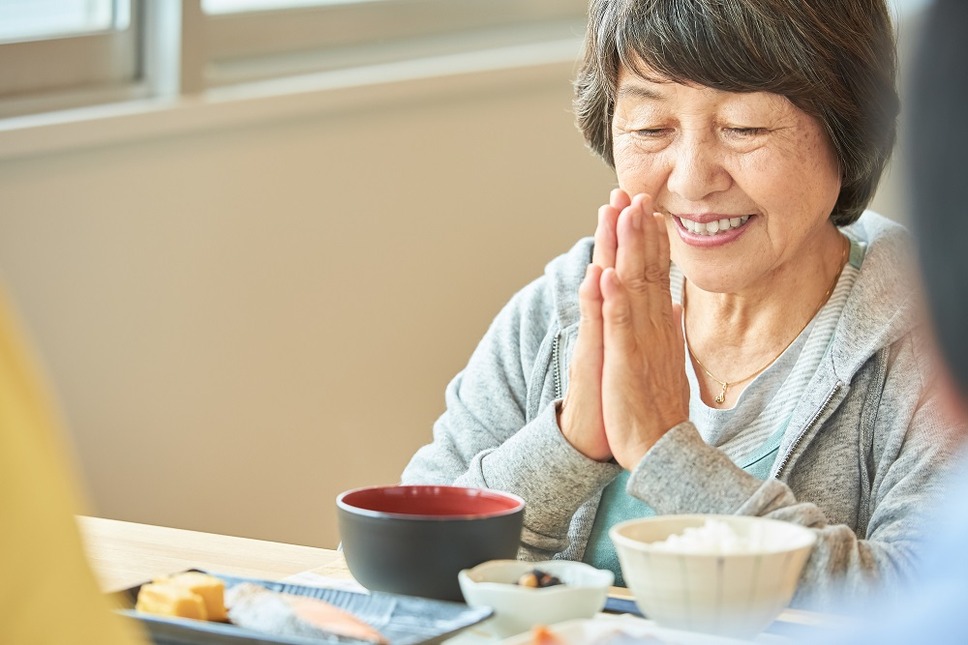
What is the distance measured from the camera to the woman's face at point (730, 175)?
5.30 ft

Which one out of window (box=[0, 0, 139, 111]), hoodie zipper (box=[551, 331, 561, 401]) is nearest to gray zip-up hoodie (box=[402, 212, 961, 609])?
hoodie zipper (box=[551, 331, 561, 401])

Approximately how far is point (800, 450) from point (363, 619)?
66 cm

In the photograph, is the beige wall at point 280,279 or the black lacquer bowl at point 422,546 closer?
the black lacquer bowl at point 422,546

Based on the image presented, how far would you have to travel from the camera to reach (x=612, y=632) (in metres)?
0.96

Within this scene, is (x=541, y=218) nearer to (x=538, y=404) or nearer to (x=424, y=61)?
(x=424, y=61)

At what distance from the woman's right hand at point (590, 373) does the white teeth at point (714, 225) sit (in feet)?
0.71

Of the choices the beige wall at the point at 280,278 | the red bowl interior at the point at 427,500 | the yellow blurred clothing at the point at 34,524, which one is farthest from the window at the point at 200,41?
the yellow blurred clothing at the point at 34,524

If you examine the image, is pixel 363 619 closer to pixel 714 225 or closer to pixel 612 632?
pixel 612 632

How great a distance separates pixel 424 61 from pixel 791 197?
1.60 m

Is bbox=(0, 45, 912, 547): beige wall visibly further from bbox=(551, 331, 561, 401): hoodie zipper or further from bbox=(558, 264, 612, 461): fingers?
bbox=(558, 264, 612, 461): fingers

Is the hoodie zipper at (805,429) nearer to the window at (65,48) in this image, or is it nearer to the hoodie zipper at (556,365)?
the hoodie zipper at (556,365)

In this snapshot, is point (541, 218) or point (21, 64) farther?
point (541, 218)

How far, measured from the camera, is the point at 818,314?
1.66 meters

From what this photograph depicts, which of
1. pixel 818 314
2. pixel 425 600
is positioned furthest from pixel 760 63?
pixel 425 600
